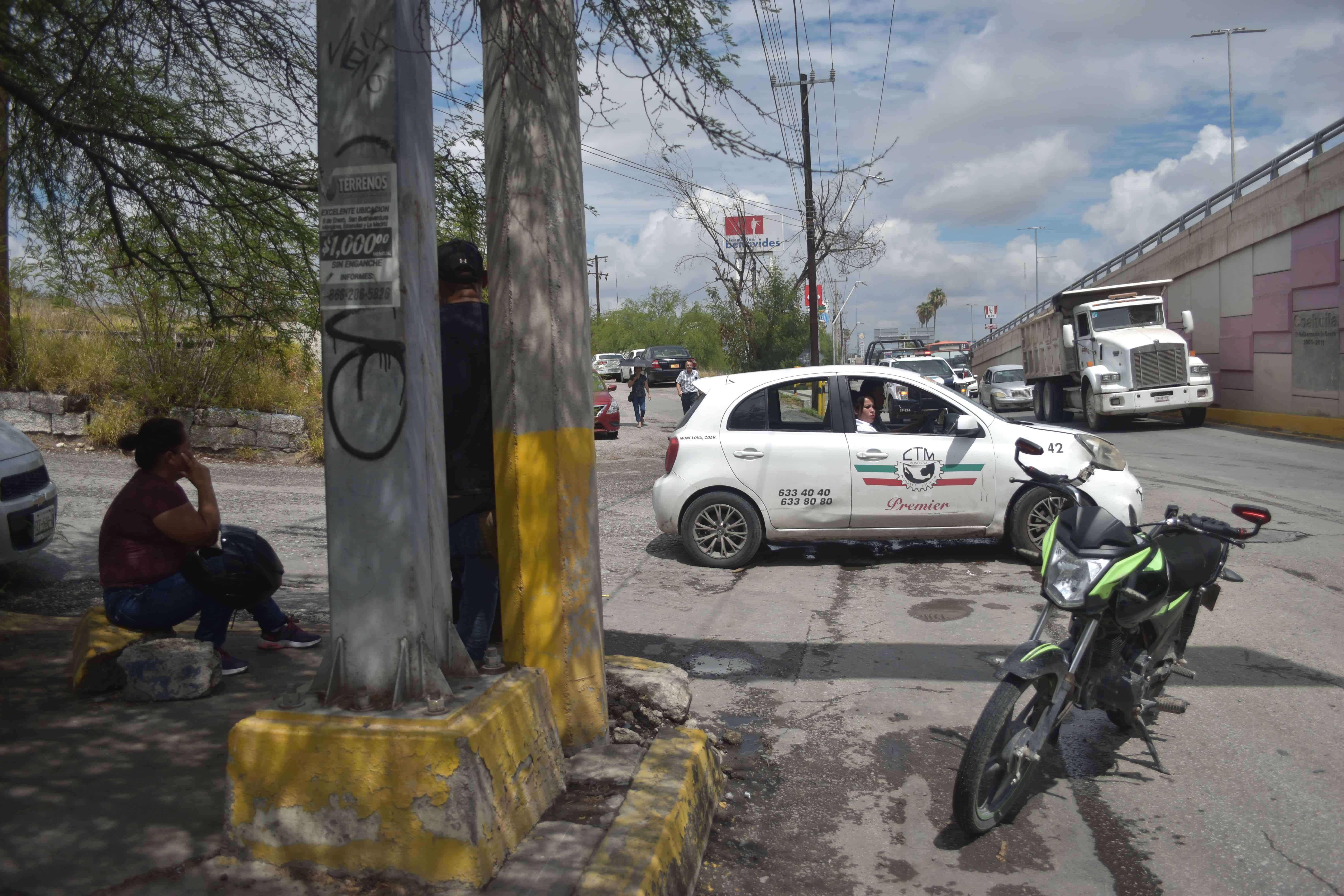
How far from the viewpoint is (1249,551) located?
8.55 meters

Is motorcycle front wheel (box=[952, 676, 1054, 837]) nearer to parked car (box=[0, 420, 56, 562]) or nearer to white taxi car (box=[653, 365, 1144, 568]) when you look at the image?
white taxi car (box=[653, 365, 1144, 568])

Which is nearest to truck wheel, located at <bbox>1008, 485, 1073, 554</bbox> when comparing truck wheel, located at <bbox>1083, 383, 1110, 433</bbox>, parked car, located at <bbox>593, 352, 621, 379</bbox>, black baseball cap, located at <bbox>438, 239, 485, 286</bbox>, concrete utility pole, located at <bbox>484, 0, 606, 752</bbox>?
concrete utility pole, located at <bbox>484, 0, 606, 752</bbox>

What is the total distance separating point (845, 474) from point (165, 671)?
5.54 m

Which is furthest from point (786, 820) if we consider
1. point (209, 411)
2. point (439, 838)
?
point (209, 411)

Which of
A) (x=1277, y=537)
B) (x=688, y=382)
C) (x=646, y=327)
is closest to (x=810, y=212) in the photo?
(x=688, y=382)

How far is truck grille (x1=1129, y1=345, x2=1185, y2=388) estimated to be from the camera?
859 inches

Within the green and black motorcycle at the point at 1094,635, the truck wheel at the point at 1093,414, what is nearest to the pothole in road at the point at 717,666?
the green and black motorcycle at the point at 1094,635

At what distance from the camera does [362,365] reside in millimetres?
2992

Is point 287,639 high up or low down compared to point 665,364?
down

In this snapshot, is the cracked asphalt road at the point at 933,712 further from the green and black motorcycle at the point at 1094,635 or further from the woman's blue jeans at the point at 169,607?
the woman's blue jeans at the point at 169,607

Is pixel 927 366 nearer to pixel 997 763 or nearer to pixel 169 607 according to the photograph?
pixel 997 763

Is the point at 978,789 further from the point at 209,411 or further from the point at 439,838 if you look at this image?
the point at 209,411

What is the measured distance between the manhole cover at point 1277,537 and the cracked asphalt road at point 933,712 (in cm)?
4

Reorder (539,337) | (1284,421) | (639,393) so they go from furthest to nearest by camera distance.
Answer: (639,393)
(1284,421)
(539,337)
